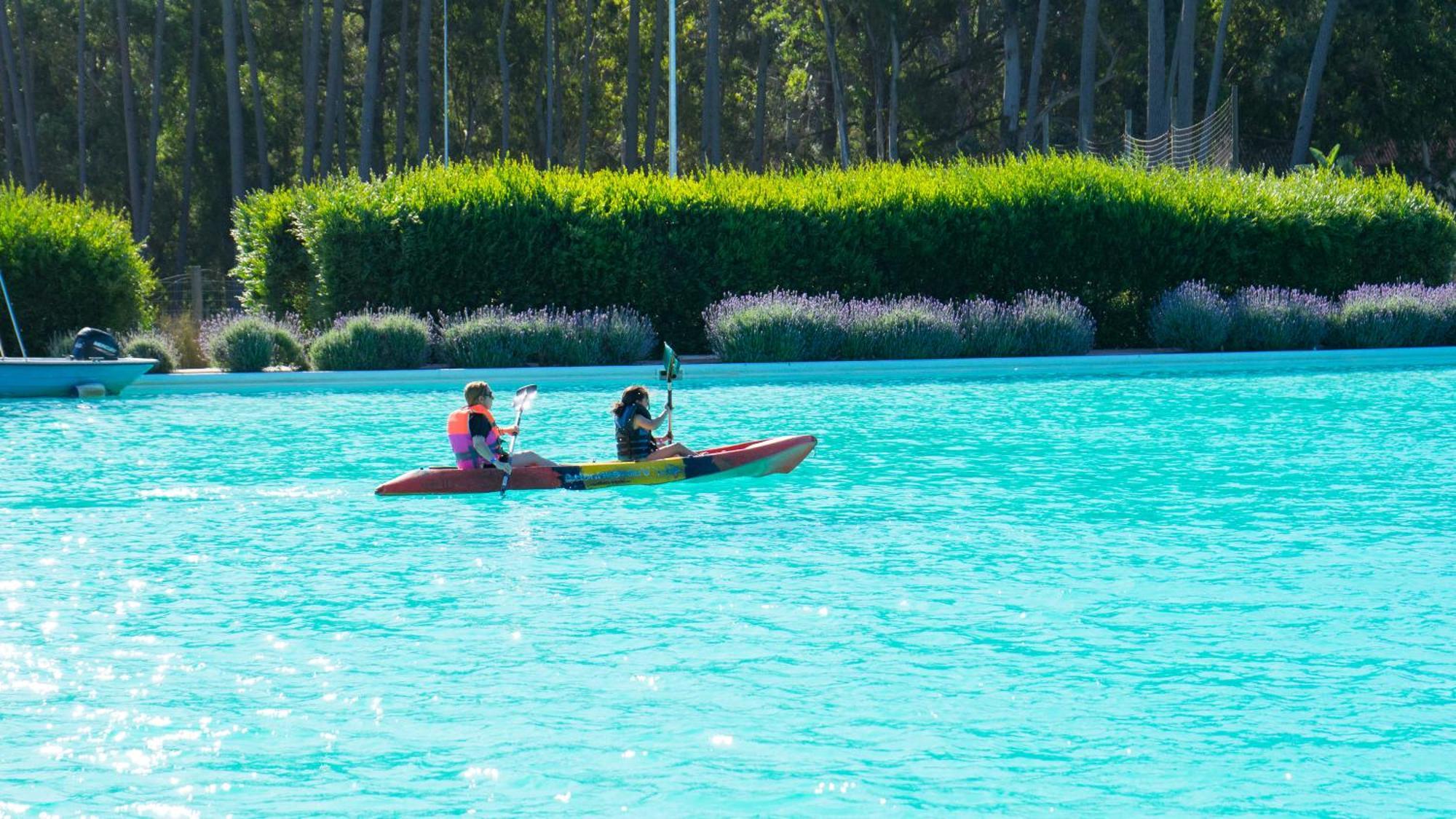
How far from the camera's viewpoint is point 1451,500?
12.2 m

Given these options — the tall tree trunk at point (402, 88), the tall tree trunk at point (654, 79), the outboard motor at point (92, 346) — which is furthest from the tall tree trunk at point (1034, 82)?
the outboard motor at point (92, 346)

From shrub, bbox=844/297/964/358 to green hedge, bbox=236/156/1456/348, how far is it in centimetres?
204

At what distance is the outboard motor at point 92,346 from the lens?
797 inches

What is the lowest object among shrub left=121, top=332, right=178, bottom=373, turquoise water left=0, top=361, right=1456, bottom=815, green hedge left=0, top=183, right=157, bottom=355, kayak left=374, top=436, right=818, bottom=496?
turquoise water left=0, top=361, right=1456, bottom=815

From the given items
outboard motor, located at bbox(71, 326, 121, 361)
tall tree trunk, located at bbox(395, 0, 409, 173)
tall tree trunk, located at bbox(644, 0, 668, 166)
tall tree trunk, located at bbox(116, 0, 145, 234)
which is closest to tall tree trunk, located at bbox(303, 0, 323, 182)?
tall tree trunk, located at bbox(395, 0, 409, 173)

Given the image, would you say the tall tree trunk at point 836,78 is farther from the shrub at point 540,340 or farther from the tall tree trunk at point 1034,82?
the shrub at point 540,340

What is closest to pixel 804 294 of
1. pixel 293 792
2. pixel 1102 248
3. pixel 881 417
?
pixel 1102 248

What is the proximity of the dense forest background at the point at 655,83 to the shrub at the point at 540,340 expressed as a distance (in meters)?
22.6

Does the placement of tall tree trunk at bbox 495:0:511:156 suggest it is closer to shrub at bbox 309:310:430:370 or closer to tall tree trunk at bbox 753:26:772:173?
tall tree trunk at bbox 753:26:772:173

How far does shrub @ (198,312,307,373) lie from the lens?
23.1 meters

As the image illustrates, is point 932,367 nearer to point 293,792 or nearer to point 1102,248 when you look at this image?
point 1102,248

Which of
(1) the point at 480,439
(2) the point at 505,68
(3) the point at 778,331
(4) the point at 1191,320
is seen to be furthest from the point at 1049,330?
(2) the point at 505,68

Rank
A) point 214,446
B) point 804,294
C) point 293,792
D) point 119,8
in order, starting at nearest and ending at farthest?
1. point 293,792
2. point 214,446
3. point 804,294
4. point 119,8

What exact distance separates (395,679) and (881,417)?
11027 millimetres
